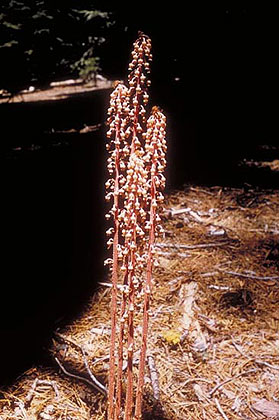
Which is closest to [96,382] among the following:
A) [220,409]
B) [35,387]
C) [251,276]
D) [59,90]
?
[35,387]

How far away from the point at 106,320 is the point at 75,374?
0.37 m

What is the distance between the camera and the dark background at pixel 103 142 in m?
2.41

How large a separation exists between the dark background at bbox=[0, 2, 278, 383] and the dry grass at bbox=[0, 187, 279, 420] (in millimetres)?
307

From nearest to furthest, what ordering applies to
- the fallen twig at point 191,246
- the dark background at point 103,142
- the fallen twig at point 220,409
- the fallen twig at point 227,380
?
the fallen twig at point 220,409 < the fallen twig at point 227,380 < the dark background at point 103,142 < the fallen twig at point 191,246

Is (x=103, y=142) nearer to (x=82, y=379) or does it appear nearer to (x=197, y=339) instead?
(x=197, y=339)

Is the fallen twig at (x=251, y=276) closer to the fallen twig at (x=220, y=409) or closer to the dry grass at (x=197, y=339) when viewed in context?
the dry grass at (x=197, y=339)

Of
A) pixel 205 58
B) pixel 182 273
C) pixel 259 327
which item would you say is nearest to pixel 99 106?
pixel 205 58

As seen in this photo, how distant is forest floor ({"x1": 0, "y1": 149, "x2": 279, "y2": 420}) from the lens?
1.69m

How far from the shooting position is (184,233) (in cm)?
291

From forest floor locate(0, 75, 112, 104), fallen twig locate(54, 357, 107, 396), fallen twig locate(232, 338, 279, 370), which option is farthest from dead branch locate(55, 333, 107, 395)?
forest floor locate(0, 75, 112, 104)

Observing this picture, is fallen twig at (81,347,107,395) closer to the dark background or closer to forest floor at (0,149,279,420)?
forest floor at (0,149,279,420)

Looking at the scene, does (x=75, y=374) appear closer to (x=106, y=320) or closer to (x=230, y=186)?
(x=106, y=320)

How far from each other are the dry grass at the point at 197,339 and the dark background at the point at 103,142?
307 mm

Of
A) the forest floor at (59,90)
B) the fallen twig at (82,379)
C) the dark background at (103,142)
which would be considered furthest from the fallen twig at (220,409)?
the forest floor at (59,90)
